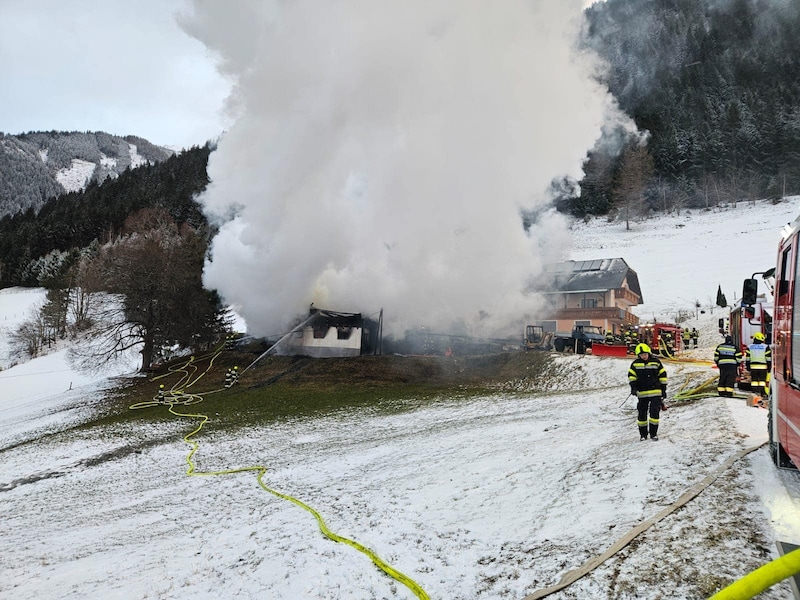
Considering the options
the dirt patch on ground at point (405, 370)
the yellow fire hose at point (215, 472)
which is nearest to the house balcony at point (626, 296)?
the dirt patch on ground at point (405, 370)

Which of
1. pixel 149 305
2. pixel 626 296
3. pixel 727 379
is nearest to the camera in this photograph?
pixel 727 379

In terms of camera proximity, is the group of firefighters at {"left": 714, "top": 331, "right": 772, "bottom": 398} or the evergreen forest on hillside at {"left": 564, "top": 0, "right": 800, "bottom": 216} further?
the evergreen forest on hillside at {"left": 564, "top": 0, "right": 800, "bottom": 216}

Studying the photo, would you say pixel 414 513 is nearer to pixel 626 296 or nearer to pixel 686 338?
pixel 686 338

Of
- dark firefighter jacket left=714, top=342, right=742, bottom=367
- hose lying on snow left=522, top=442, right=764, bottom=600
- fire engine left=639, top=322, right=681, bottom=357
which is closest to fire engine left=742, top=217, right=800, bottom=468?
hose lying on snow left=522, top=442, right=764, bottom=600

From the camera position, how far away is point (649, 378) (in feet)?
27.9

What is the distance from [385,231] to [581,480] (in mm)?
18555

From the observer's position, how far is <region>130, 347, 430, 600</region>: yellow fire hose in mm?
5261

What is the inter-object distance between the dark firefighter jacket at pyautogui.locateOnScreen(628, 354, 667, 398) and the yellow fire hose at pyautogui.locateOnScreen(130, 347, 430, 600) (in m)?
5.37

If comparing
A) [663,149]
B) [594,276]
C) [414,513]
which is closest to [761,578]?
[414,513]

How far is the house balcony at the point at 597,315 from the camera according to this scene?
126 ft

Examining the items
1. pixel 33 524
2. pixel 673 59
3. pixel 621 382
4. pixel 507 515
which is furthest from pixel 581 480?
pixel 673 59

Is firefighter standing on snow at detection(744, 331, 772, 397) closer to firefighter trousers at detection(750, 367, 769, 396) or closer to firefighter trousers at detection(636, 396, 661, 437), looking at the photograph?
firefighter trousers at detection(750, 367, 769, 396)

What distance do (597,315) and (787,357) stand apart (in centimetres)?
3533

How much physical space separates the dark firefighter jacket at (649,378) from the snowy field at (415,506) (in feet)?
2.73
